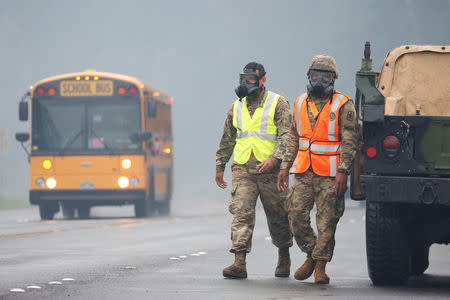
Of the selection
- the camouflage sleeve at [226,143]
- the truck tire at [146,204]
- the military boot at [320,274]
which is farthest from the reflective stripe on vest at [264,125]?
the truck tire at [146,204]

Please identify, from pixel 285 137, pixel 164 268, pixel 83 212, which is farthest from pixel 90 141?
pixel 285 137

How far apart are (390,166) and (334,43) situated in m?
190

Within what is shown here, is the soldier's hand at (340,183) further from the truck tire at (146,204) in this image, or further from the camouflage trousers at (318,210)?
the truck tire at (146,204)

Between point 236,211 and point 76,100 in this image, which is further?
point 76,100

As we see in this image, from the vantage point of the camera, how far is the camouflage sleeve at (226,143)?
37.7ft

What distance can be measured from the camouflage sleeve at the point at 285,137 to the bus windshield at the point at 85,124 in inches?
602

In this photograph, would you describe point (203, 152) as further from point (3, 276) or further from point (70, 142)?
point (3, 276)

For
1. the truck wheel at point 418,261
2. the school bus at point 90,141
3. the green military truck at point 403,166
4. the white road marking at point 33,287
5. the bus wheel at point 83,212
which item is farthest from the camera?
the bus wheel at point 83,212

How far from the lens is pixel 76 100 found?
26578 millimetres

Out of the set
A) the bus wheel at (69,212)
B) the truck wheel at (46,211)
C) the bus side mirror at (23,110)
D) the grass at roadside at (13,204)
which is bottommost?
the grass at roadside at (13,204)

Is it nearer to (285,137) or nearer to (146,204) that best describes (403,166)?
(285,137)

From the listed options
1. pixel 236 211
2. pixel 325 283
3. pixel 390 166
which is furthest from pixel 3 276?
pixel 390 166

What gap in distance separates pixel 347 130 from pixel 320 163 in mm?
362

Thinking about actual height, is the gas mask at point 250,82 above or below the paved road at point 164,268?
above
